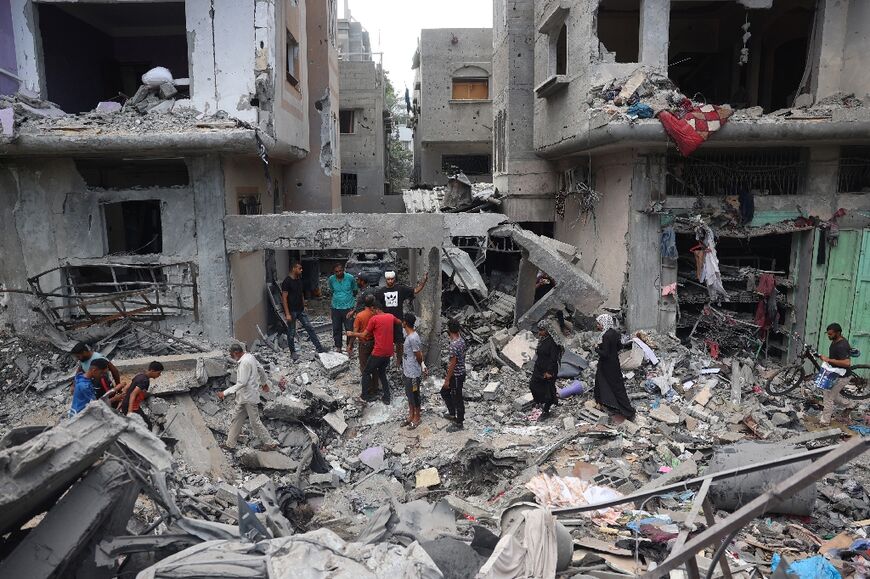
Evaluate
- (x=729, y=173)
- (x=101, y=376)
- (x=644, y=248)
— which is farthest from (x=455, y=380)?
(x=729, y=173)

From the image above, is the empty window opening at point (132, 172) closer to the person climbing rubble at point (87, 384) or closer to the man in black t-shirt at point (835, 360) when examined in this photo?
the person climbing rubble at point (87, 384)

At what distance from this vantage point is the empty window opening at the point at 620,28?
526 inches

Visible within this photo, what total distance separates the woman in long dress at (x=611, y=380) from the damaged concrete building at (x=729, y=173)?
307 centimetres

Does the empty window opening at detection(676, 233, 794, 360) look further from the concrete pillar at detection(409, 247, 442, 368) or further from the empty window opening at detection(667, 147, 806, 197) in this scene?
the concrete pillar at detection(409, 247, 442, 368)

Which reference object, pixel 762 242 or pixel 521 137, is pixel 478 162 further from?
pixel 762 242

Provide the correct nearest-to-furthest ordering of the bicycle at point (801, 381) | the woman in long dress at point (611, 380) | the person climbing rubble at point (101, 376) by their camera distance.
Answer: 1. the person climbing rubble at point (101, 376)
2. the woman in long dress at point (611, 380)
3. the bicycle at point (801, 381)

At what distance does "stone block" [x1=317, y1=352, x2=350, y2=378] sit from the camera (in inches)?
388

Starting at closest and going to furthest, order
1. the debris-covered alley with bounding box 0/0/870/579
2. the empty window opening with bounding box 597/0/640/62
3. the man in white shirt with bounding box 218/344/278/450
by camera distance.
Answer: the debris-covered alley with bounding box 0/0/870/579, the man in white shirt with bounding box 218/344/278/450, the empty window opening with bounding box 597/0/640/62

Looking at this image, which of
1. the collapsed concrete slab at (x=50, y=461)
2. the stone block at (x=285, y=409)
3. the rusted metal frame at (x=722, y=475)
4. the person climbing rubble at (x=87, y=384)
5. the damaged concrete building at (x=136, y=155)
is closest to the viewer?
the rusted metal frame at (x=722, y=475)

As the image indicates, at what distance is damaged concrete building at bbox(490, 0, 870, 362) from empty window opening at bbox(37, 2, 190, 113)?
8015 millimetres

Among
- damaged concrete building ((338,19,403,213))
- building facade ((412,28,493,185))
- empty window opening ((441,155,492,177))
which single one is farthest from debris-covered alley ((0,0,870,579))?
empty window opening ((441,155,492,177))

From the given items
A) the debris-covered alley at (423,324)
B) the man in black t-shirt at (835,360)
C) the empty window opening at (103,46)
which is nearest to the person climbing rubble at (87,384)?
the debris-covered alley at (423,324)

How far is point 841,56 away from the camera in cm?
1059

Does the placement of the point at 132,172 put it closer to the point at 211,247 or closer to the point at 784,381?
the point at 211,247
